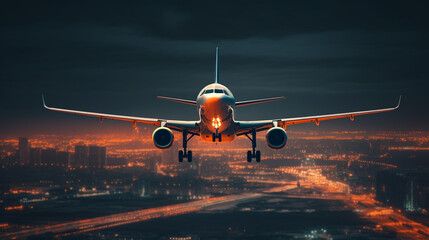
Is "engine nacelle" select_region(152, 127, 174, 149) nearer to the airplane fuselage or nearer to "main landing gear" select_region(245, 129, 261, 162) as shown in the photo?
the airplane fuselage

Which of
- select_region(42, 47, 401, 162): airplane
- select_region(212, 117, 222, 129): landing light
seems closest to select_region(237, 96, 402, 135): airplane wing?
select_region(42, 47, 401, 162): airplane

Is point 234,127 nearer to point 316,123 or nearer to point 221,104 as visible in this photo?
point 221,104

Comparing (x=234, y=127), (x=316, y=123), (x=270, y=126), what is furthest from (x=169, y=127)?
(x=316, y=123)

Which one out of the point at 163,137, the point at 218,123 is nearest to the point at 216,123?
the point at 218,123

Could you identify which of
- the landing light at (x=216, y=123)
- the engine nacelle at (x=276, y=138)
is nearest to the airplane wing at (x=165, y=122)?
the landing light at (x=216, y=123)

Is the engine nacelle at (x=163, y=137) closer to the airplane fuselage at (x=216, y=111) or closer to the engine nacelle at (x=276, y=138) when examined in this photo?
the airplane fuselage at (x=216, y=111)
